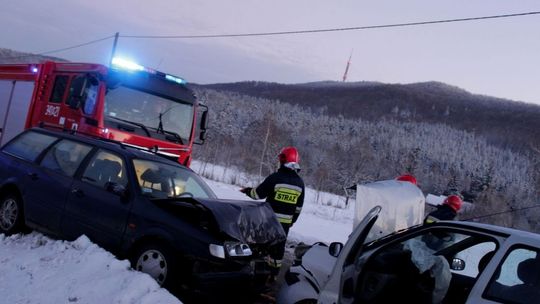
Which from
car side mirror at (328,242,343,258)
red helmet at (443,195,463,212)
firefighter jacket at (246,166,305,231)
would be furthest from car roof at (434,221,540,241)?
red helmet at (443,195,463,212)

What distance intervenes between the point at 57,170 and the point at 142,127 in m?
3.58

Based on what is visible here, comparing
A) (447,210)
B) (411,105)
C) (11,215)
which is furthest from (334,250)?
(411,105)

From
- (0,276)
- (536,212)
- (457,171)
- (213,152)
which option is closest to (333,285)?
(0,276)

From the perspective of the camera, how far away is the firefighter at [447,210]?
7.42 m

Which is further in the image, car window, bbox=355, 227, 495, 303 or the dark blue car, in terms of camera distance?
the dark blue car

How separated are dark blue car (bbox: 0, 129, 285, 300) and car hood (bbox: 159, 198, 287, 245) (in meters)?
0.01

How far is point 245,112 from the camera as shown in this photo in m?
108

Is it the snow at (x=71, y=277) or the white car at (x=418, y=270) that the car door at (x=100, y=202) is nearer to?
the snow at (x=71, y=277)

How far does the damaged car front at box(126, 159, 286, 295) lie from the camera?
4.85 meters

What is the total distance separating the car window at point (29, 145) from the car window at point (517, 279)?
5782 mm

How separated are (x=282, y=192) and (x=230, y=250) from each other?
5.49 feet

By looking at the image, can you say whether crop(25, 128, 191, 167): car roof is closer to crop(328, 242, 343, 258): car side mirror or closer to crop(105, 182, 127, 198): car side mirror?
crop(105, 182, 127, 198): car side mirror

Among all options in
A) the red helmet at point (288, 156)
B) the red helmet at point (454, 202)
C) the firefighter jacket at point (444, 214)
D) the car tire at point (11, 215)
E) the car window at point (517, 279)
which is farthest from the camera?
the red helmet at point (454, 202)

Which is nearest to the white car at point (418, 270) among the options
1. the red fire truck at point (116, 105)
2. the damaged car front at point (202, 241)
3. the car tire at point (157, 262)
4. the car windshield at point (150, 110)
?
the damaged car front at point (202, 241)
